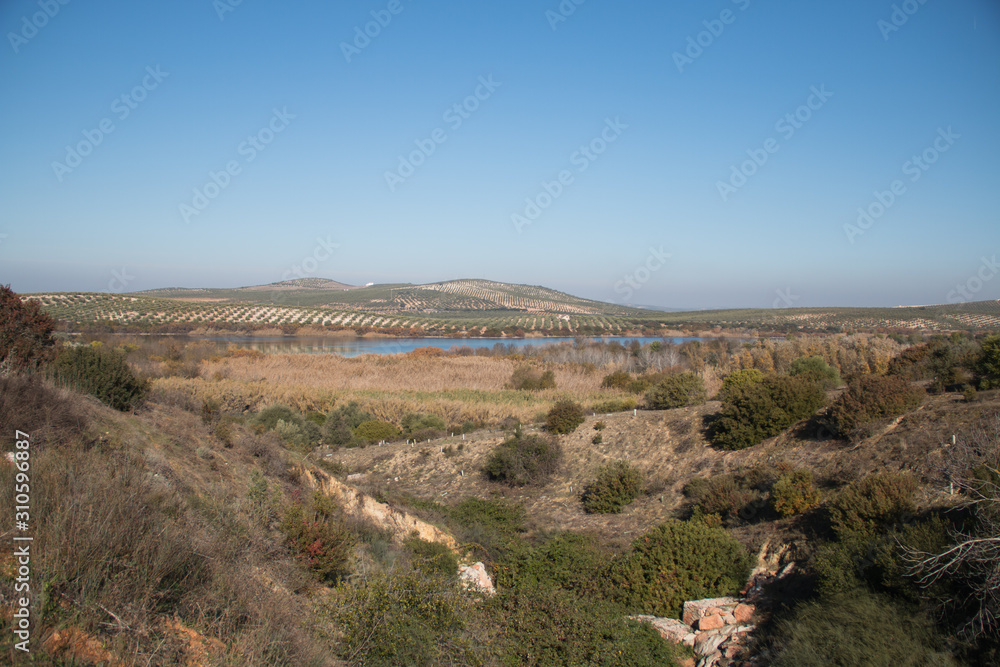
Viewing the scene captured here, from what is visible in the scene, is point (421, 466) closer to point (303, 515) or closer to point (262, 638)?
point (303, 515)

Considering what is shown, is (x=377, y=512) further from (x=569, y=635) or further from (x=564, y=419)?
(x=564, y=419)

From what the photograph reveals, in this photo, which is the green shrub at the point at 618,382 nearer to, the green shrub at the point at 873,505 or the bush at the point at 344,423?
the bush at the point at 344,423

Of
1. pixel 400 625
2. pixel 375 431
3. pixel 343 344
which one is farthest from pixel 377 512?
pixel 343 344

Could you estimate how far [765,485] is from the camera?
1141 centimetres

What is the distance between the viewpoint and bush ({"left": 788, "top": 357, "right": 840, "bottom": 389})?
17.9 m

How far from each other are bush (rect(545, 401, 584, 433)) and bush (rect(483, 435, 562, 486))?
1582mm

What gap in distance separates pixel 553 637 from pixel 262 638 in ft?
13.9

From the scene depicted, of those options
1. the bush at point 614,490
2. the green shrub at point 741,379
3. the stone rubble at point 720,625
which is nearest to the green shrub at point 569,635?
the stone rubble at point 720,625

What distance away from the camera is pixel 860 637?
5.45 metres

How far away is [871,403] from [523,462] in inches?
365

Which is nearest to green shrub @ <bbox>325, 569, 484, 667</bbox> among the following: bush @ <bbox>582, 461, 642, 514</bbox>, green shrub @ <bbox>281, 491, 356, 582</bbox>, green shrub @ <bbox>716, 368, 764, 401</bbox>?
green shrub @ <bbox>281, 491, 356, 582</bbox>

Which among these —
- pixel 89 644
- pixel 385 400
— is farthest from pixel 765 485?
pixel 385 400

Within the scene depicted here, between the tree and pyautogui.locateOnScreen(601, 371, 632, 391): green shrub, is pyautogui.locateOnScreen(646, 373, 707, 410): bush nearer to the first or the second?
pyautogui.locateOnScreen(601, 371, 632, 391): green shrub

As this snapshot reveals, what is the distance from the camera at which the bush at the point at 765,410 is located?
552 inches
